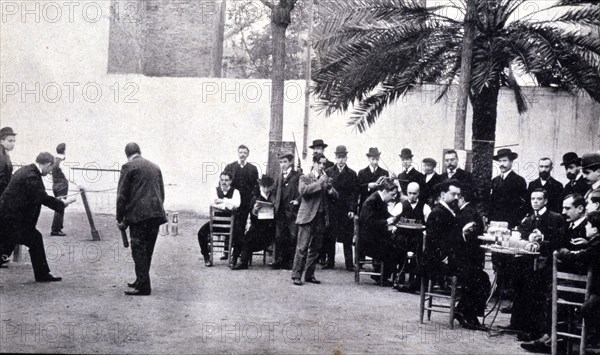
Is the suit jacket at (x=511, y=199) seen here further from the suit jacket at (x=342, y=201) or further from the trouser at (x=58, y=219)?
the trouser at (x=58, y=219)

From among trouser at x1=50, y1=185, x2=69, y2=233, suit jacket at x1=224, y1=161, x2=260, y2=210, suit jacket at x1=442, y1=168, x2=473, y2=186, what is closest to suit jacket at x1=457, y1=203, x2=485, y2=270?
suit jacket at x1=442, y1=168, x2=473, y2=186

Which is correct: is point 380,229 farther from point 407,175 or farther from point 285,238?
point 285,238

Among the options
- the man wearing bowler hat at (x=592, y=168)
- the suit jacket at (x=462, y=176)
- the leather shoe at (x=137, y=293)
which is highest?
the man wearing bowler hat at (x=592, y=168)

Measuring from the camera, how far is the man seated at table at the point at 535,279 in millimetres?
7066

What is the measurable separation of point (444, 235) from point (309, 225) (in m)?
2.48

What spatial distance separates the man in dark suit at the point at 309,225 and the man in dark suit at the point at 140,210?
2.12 m

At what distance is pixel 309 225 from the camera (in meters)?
9.56

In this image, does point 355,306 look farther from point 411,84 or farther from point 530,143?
point 530,143

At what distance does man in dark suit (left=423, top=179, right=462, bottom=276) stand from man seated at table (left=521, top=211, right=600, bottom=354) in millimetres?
1223

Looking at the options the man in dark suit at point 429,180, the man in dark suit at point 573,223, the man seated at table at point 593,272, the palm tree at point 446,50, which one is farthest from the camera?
the palm tree at point 446,50

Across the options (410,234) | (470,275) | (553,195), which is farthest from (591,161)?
(410,234)

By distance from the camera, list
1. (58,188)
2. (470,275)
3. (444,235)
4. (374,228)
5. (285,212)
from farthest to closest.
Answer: (58,188) < (285,212) < (374,228) < (444,235) < (470,275)

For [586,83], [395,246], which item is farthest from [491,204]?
[586,83]

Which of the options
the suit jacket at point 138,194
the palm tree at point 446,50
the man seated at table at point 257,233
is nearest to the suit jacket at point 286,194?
the man seated at table at point 257,233
